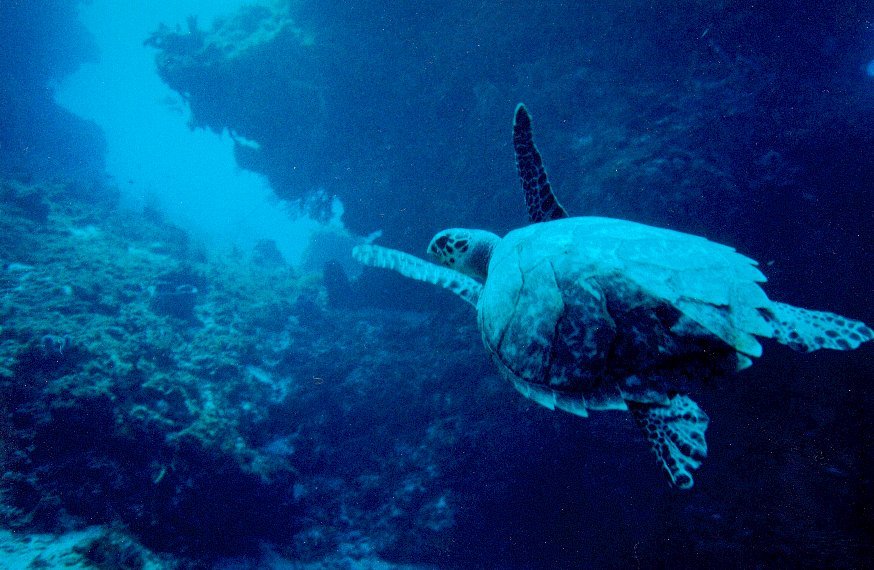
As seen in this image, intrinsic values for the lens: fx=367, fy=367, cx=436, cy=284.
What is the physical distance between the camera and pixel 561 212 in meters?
3.90

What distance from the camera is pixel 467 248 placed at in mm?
4145

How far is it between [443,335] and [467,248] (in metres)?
4.87

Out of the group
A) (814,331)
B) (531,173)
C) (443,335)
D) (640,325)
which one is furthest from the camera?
(443,335)

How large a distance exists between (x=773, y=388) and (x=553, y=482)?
3121mm

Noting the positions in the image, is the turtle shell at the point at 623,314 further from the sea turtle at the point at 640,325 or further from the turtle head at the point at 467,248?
the turtle head at the point at 467,248

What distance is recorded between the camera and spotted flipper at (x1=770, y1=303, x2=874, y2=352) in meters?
2.33

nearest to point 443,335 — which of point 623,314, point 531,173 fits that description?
point 531,173

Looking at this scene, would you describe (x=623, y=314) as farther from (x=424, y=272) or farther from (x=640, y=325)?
(x=424, y=272)

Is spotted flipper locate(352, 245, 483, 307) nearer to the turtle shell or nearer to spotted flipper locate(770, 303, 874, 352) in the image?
the turtle shell

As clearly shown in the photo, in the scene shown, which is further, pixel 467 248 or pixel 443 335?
pixel 443 335

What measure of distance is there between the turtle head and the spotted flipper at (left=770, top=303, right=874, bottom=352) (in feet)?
7.78

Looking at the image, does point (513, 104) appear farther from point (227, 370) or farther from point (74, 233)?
point (74, 233)

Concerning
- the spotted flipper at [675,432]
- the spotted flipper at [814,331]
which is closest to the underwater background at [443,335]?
the spotted flipper at [814,331]

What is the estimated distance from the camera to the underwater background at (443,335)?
4641 millimetres
